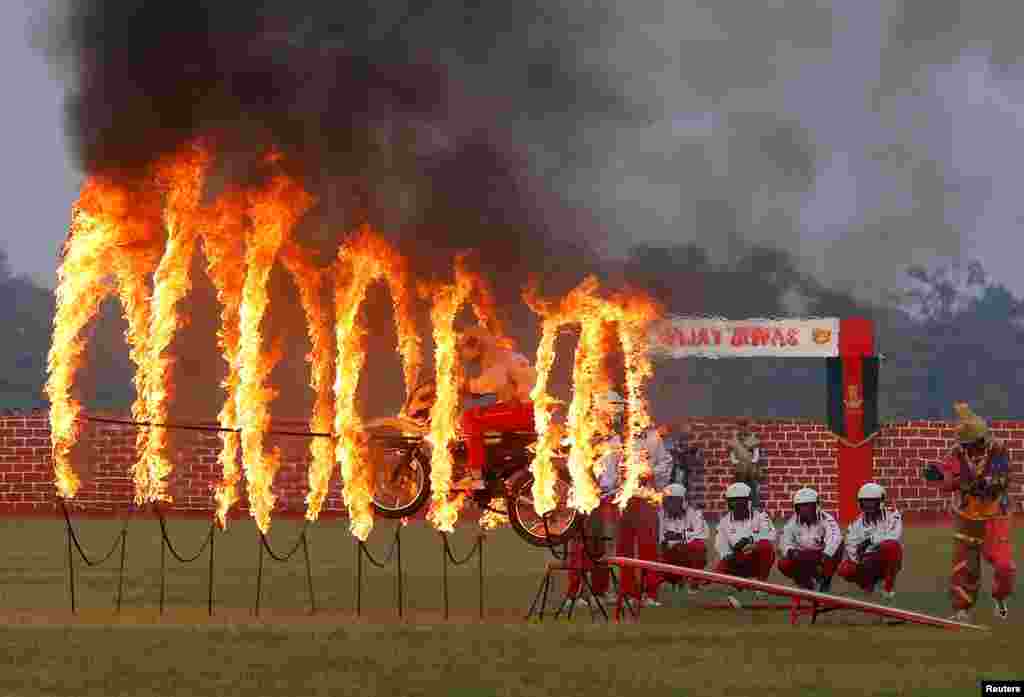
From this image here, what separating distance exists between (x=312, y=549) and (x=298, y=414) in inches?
278

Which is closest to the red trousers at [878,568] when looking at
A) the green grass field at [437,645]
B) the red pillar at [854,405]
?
the green grass field at [437,645]

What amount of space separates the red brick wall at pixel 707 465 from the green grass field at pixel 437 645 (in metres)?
16.8

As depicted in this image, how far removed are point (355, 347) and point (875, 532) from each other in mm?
7389

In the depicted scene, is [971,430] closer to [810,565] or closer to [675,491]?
[810,565]

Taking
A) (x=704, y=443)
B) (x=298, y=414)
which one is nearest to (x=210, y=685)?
(x=298, y=414)

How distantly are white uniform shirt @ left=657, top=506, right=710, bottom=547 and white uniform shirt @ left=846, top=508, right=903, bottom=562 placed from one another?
6.76 ft

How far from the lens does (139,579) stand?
29438 mm

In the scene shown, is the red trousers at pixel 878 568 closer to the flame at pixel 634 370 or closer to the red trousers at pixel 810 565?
the red trousers at pixel 810 565

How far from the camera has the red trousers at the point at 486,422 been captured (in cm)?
2389

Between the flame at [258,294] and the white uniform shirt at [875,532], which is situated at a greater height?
the flame at [258,294]

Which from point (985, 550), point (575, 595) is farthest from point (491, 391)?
point (985, 550)

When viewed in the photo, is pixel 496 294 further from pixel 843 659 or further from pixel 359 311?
pixel 843 659

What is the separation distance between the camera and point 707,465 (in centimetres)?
4747

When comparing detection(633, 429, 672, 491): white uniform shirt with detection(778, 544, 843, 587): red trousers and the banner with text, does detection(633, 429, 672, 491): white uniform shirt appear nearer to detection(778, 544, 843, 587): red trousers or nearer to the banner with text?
detection(778, 544, 843, 587): red trousers
